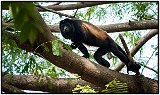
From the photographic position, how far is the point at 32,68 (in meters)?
2.50

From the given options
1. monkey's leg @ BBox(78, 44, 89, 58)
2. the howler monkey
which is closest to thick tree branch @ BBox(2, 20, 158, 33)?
the howler monkey

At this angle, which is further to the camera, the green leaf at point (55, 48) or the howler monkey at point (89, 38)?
the howler monkey at point (89, 38)

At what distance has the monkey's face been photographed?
12.4 feet

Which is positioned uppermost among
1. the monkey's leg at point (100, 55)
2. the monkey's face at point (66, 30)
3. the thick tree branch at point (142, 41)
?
the monkey's face at point (66, 30)

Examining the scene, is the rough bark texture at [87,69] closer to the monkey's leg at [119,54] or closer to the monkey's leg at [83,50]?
the monkey's leg at [119,54]

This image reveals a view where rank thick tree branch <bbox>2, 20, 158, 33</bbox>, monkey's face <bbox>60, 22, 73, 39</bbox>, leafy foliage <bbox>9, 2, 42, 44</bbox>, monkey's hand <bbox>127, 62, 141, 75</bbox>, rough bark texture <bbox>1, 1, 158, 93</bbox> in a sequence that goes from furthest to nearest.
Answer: monkey's face <bbox>60, 22, 73, 39</bbox>, thick tree branch <bbox>2, 20, 158, 33</bbox>, monkey's hand <bbox>127, 62, 141, 75</bbox>, rough bark texture <bbox>1, 1, 158, 93</bbox>, leafy foliage <bbox>9, 2, 42, 44</bbox>

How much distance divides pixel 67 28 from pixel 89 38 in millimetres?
283

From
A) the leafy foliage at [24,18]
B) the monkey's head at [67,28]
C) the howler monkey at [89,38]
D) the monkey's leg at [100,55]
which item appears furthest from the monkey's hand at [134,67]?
the leafy foliage at [24,18]

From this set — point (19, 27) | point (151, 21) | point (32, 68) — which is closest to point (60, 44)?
point (32, 68)

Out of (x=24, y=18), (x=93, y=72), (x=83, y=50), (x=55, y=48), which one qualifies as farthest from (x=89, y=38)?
(x=24, y=18)

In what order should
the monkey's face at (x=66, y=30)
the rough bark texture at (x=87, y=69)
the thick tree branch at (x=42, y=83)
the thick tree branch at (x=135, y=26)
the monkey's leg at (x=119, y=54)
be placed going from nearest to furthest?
the rough bark texture at (x=87, y=69), the thick tree branch at (x=42, y=83), the thick tree branch at (x=135, y=26), the monkey's leg at (x=119, y=54), the monkey's face at (x=66, y=30)

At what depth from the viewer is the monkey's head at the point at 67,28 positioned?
3785 mm

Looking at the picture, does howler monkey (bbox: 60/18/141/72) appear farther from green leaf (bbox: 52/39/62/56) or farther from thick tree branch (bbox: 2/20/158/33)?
green leaf (bbox: 52/39/62/56)

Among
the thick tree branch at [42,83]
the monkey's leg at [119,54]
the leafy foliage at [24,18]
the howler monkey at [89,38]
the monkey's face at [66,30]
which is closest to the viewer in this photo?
the leafy foliage at [24,18]
